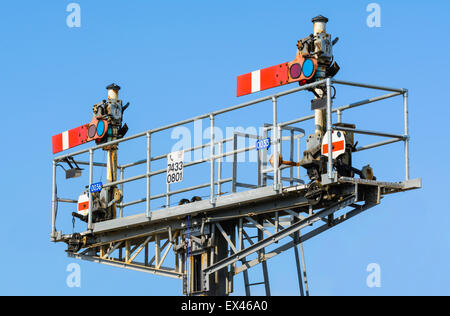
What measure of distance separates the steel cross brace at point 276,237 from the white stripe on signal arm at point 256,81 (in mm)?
3510

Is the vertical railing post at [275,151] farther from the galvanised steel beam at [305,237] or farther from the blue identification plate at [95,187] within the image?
the blue identification plate at [95,187]

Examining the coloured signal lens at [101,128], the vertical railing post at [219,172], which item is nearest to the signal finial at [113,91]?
the coloured signal lens at [101,128]

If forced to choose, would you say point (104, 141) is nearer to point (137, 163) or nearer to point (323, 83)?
point (137, 163)

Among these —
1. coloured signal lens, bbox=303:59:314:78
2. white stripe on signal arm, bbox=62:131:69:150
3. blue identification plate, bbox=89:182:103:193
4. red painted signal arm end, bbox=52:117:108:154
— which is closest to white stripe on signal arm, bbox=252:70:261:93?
coloured signal lens, bbox=303:59:314:78

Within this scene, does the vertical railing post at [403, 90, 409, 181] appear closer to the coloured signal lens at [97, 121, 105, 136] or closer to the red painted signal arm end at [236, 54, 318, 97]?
the red painted signal arm end at [236, 54, 318, 97]

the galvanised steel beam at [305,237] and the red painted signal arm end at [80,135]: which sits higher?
the red painted signal arm end at [80,135]

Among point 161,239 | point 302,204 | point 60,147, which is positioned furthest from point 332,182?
point 60,147

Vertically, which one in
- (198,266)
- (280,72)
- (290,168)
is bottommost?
(198,266)

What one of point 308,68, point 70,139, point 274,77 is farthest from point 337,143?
point 70,139

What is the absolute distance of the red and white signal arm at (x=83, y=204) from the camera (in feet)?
117

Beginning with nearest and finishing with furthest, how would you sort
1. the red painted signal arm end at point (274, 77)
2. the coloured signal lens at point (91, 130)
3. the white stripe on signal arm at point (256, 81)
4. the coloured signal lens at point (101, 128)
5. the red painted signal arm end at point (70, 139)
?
the red painted signal arm end at point (274, 77) → the white stripe on signal arm at point (256, 81) → the coloured signal lens at point (101, 128) → the coloured signal lens at point (91, 130) → the red painted signal arm end at point (70, 139)

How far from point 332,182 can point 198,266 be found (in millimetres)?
5282

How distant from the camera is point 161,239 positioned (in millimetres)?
33688

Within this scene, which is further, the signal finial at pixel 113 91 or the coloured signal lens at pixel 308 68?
the signal finial at pixel 113 91
